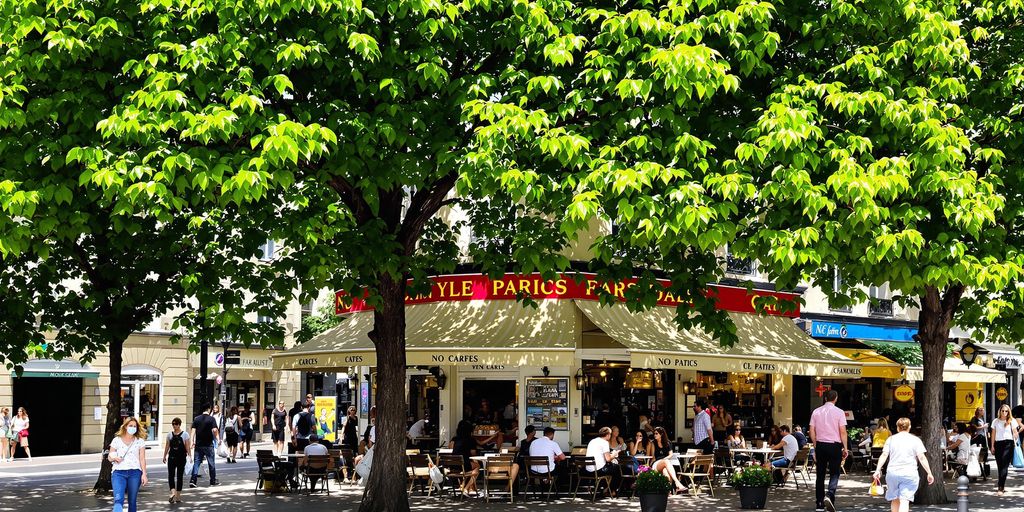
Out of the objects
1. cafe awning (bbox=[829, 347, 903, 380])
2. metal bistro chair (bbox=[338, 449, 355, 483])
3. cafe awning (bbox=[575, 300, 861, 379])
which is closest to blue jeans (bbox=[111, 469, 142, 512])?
metal bistro chair (bbox=[338, 449, 355, 483])

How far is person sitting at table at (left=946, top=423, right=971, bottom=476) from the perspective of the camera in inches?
951

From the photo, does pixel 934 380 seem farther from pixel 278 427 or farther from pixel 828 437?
pixel 278 427

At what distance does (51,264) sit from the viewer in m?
21.9

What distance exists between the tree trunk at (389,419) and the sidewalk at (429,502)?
2.22 m

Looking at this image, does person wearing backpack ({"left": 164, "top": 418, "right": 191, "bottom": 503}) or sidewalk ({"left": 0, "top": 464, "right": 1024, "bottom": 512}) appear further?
person wearing backpack ({"left": 164, "top": 418, "right": 191, "bottom": 503})

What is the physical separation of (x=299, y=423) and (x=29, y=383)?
12.8m

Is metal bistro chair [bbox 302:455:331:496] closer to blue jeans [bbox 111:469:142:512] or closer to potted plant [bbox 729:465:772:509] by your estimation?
blue jeans [bbox 111:469:142:512]

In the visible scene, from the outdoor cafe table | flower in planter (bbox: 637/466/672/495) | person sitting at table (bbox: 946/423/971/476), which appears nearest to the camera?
flower in planter (bbox: 637/466/672/495)

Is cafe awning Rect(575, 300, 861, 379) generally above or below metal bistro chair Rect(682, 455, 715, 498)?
above

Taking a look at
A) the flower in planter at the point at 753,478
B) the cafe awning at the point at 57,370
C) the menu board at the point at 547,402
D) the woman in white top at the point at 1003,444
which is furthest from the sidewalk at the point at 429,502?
the cafe awning at the point at 57,370

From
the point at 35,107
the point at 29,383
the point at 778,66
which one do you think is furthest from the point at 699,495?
the point at 29,383

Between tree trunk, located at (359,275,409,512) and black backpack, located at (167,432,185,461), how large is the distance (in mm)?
4767

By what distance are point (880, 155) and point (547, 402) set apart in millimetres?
13445

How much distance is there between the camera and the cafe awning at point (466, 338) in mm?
21812
